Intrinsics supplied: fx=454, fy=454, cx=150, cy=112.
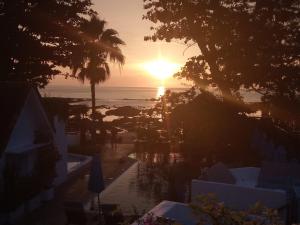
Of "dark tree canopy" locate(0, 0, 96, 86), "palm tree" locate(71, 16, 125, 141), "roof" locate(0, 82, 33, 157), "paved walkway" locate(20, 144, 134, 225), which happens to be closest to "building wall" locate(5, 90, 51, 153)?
"roof" locate(0, 82, 33, 157)

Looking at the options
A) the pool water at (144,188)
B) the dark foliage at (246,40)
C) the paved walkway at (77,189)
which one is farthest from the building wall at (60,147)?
the dark foliage at (246,40)

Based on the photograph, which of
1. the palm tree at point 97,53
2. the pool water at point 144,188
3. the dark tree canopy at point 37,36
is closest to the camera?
the pool water at point 144,188

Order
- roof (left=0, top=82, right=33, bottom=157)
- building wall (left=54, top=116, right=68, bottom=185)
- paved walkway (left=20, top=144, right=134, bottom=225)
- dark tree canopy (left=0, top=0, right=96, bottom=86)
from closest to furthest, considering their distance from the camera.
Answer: roof (left=0, top=82, right=33, bottom=157) → paved walkway (left=20, top=144, right=134, bottom=225) → building wall (left=54, top=116, right=68, bottom=185) → dark tree canopy (left=0, top=0, right=96, bottom=86)

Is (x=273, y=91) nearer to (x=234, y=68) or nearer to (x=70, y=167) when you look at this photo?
(x=234, y=68)

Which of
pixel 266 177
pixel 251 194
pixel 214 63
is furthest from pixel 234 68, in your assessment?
pixel 251 194

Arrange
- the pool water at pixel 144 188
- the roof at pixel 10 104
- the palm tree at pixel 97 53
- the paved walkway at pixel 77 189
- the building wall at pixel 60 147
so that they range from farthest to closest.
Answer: the palm tree at pixel 97 53 → the building wall at pixel 60 147 → the pool water at pixel 144 188 → the paved walkway at pixel 77 189 → the roof at pixel 10 104

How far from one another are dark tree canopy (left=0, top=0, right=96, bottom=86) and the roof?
8836 millimetres

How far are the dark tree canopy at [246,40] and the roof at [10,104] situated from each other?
10.8 m

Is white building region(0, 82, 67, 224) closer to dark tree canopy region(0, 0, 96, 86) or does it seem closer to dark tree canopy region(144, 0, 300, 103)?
dark tree canopy region(0, 0, 96, 86)

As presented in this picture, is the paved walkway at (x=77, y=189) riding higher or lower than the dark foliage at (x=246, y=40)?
lower

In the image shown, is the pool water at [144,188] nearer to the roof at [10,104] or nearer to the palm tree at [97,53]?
the roof at [10,104]

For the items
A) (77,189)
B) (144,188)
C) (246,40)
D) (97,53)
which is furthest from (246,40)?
(97,53)

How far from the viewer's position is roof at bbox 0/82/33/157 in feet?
53.6

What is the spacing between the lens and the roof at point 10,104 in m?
16.3
